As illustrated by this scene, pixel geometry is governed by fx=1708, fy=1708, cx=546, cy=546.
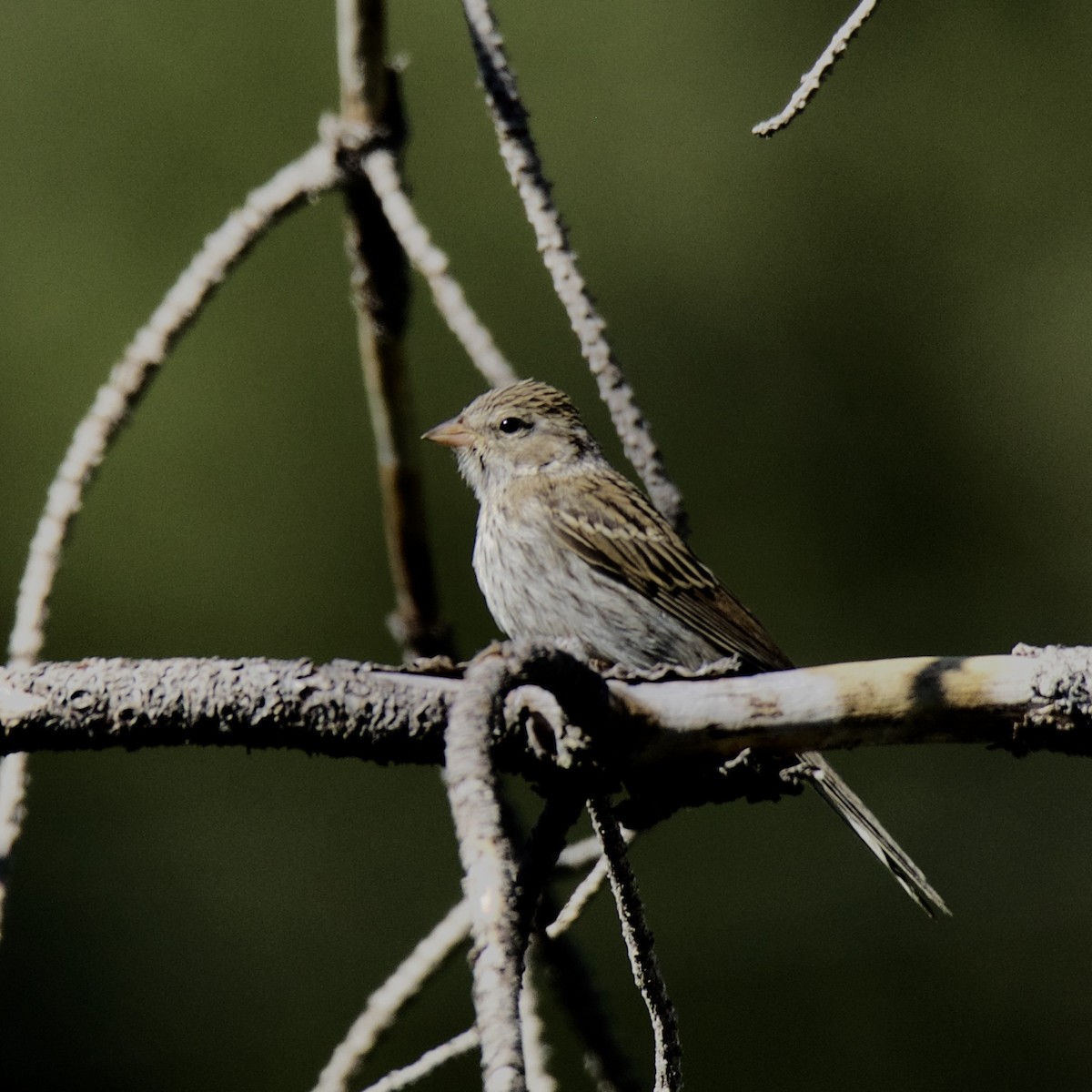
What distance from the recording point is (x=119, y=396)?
2447mm

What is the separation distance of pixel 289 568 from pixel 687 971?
56.3 inches

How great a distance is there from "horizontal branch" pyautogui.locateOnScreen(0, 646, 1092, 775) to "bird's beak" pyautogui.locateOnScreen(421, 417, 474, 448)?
209 centimetres

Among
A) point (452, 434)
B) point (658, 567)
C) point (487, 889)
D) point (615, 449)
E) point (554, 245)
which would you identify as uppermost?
point (615, 449)

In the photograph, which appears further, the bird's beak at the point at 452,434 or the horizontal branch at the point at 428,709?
the bird's beak at the point at 452,434

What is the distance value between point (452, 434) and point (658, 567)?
601 mm

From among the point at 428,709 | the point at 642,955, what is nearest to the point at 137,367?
the point at 428,709

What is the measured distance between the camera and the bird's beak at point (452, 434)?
3938 millimetres

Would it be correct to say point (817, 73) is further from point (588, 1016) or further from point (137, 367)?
point (588, 1016)

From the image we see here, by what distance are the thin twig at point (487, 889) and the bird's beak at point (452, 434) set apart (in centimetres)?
265

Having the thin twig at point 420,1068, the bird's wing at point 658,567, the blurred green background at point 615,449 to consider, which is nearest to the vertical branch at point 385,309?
the bird's wing at point 658,567

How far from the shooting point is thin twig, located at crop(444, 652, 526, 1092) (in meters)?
1.05

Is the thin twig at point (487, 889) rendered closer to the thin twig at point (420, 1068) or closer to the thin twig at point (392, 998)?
the thin twig at point (420, 1068)

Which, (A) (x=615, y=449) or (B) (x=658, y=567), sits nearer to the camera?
(B) (x=658, y=567)

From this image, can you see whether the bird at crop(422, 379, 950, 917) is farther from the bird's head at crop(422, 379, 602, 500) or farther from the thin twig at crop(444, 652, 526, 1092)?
the thin twig at crop(444, 652, 526, 1092)
